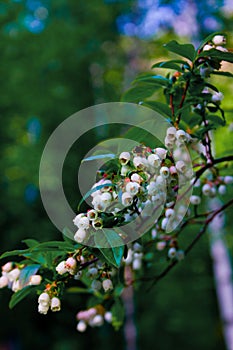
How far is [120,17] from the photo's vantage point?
557 centimetres

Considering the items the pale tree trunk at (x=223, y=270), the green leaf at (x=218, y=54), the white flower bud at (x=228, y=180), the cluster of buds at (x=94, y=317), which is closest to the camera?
the green leaf at (x=218, y=54)

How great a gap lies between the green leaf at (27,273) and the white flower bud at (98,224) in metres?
0.24

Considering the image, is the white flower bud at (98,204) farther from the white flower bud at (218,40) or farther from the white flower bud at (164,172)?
the white flower bud at (218,40)

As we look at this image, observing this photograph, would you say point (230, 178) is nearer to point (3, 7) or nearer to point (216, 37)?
point (216, 37)

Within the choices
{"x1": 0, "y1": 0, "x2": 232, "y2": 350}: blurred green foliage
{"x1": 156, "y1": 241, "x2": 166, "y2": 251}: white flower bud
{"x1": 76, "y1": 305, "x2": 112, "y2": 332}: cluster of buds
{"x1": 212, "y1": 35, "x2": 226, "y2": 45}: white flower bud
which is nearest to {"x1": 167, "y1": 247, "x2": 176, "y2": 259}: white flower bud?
{"x1": 156, "y1": 241, "x2": 166, "y2": 251}: white flower bud

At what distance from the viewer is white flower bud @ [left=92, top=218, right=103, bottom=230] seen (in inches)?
24.6

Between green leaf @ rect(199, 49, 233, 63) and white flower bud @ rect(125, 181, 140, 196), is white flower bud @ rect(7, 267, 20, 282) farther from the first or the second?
green leaf @ rect(199, 49, 233, 63)

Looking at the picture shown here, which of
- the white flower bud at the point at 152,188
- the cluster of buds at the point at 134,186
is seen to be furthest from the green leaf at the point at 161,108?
the white flower bud at the point at 152,188

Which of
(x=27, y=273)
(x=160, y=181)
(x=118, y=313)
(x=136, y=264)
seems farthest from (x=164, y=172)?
(x=118, y=313)

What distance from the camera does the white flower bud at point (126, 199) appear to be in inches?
24.7

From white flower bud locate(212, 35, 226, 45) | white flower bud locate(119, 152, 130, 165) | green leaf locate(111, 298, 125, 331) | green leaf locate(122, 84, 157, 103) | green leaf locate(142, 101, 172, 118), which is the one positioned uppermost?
white flower bud locate(212, 35, 226, 45)

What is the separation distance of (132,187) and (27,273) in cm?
32

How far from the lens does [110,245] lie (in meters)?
0.62

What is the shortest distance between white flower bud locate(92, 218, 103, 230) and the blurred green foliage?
4020 millimetres
